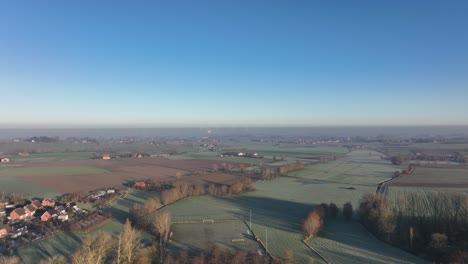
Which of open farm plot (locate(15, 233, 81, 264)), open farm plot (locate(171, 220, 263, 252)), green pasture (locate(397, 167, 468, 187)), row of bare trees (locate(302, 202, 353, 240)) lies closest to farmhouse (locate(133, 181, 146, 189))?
open farm plot (locate(171, 220, 263, 252))

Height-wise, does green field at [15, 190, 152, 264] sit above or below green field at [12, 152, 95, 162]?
above

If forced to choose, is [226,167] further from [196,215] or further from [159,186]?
[196,215]

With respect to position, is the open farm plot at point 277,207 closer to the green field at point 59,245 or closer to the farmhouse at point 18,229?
the green field at point 59,245

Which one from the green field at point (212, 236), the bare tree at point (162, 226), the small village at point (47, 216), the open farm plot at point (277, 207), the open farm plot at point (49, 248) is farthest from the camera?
the small village at point (47, 216)

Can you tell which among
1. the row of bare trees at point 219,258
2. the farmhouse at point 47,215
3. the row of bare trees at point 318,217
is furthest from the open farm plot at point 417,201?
the farmhouse at point 47,215

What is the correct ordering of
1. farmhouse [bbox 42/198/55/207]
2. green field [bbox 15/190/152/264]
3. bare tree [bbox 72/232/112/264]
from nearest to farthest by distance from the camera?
bare tree [bbox 72/232/112/264] → green field [bbox 15/190/152/264] → farmhouse [bbox 42/198/55/207]

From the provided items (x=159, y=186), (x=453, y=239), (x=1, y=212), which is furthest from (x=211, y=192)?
(x=453, y=239)

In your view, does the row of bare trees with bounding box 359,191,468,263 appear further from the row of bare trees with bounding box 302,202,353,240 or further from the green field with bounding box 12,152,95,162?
the green field with bounding box 12,152,95,162
